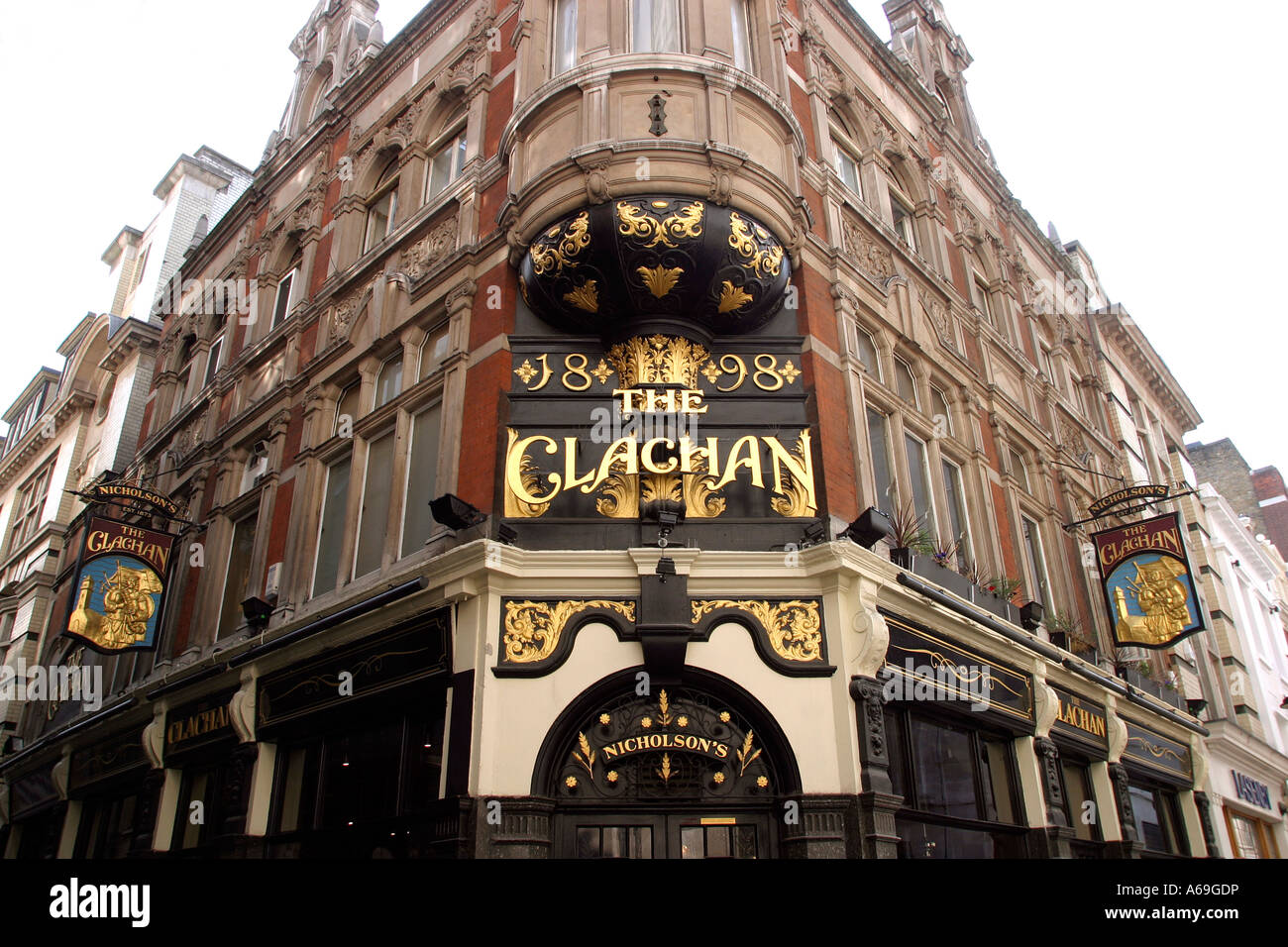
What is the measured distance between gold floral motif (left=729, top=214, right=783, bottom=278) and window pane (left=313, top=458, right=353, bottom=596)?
6423 mm

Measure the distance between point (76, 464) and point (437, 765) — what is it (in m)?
21.3

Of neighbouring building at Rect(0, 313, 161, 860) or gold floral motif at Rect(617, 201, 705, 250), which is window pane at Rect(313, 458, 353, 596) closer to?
gold floral motif at Rect(617, 201, 705, 250)

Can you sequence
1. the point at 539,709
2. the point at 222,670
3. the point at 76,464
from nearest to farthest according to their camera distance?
the point at 539,709 < the point at 222,670 < the point at 76,464

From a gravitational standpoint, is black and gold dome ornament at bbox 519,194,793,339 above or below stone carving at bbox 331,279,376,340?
below

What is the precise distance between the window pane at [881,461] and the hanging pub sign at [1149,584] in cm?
522

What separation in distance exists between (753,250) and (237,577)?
10.0m

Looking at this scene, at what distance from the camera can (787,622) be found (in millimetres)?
8961

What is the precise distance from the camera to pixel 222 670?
1259 cm

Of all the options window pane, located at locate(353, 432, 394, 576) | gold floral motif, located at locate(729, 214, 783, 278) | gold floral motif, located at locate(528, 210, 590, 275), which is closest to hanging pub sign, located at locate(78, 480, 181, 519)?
window pane, located at locate(353, 432, 394, 576)

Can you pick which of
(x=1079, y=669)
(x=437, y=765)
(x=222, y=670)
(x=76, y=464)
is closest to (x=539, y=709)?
(x=437, y=765)

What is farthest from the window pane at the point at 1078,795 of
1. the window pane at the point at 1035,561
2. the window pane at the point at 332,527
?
the window pane at the point at 332,527

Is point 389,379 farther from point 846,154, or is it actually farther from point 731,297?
point 846,154

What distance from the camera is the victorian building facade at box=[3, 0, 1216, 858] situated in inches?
340
